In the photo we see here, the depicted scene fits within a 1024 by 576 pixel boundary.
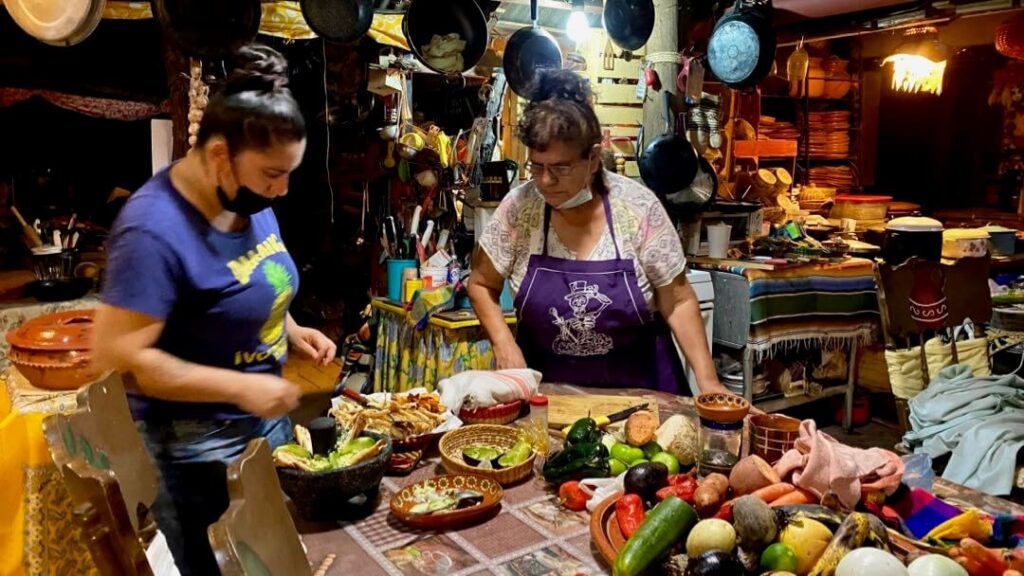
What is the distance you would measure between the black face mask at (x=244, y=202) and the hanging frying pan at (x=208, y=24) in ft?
5.92

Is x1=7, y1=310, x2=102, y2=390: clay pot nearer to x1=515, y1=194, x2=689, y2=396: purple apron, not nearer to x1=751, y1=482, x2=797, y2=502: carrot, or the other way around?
x1=515, y1=194, x2=689, y2=396: purple apron

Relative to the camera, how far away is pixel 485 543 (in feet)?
4.99

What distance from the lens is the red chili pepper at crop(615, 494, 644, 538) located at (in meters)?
1.48

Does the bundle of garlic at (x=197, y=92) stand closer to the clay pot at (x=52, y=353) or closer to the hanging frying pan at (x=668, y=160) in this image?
A: the clay pot at (x=52, y=353)

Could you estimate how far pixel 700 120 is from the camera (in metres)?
4.75

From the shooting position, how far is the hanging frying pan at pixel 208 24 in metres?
3.27

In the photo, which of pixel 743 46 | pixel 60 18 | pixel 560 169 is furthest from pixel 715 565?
pixel 743 46

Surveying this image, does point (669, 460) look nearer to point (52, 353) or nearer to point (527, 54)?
point (527, 54)

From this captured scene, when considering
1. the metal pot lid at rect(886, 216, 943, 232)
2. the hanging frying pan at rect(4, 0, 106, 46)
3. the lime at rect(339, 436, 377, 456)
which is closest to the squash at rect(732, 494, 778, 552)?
the lime at rect(339, 436, 377, 456)

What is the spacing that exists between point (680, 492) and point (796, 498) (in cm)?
22

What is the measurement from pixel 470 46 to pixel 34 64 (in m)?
3.53

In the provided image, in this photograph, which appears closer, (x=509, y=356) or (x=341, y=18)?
(x=509, y=356)

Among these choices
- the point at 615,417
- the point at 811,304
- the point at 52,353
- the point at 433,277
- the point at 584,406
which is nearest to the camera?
the point at 615,417

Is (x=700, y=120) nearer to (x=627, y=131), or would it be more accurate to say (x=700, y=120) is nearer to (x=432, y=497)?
(x=627, y=131)
